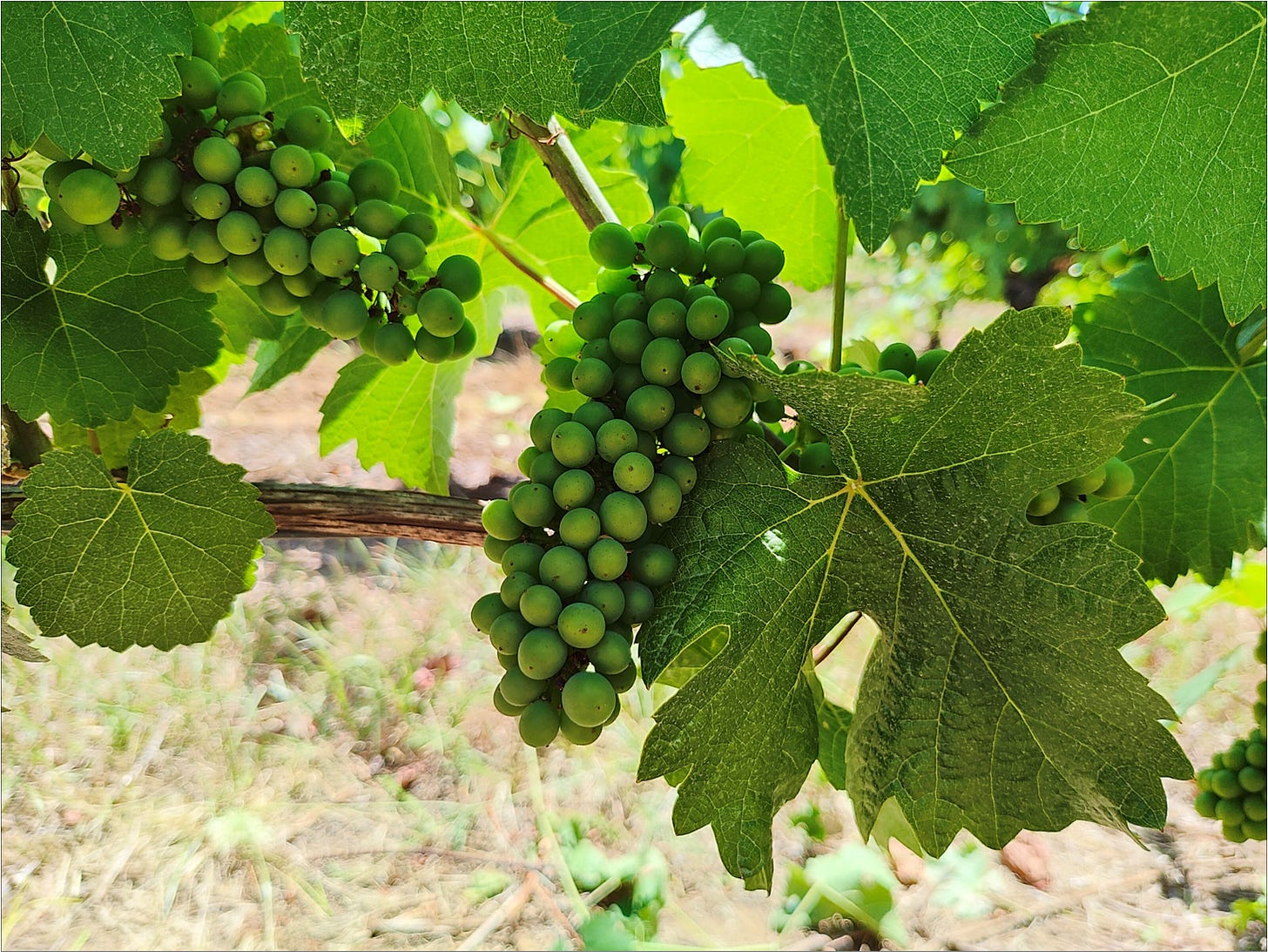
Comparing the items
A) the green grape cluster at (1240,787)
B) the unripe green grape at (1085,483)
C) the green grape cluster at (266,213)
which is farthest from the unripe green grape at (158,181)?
the green grape cluster at (1240,787)

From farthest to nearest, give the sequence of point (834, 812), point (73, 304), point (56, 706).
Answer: point (834, 812) → point (56, 706) → point (73, 304)

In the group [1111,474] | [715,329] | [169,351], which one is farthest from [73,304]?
[1111,474]

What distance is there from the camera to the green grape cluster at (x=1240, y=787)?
2.87 feet

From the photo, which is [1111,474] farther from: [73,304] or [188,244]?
[73,304]

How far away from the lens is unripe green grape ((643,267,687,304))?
526mm

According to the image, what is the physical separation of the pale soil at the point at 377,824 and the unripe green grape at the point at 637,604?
1.39m

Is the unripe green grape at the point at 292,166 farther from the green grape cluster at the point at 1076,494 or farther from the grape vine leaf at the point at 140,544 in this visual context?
the green grape cluster at the point at 1076,494

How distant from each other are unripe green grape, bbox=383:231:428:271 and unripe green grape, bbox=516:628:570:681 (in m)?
0.22

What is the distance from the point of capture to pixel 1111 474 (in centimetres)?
55

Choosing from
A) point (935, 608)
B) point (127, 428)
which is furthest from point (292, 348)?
point (935, 608)

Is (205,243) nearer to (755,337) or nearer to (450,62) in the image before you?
(450,62)

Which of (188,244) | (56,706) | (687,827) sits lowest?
(687,827)

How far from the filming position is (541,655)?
46 cm

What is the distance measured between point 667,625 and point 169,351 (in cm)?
45
